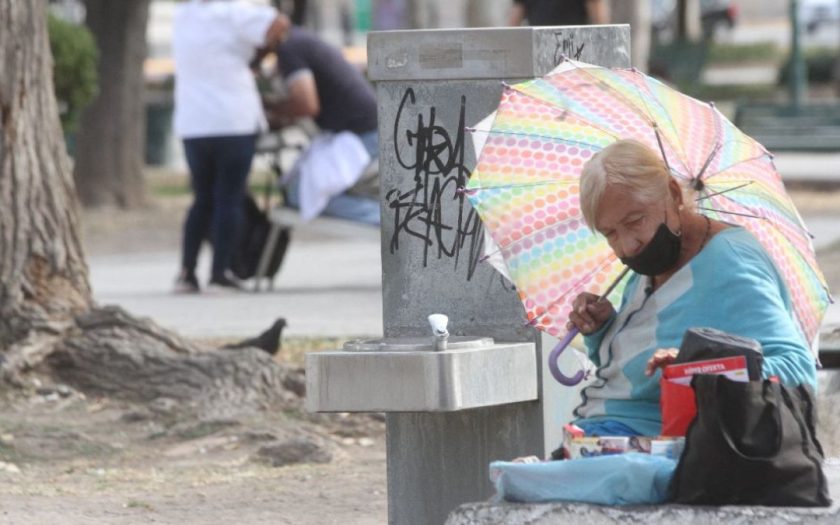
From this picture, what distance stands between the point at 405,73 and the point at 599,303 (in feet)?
2.99

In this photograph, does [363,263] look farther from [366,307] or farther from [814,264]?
[814,264]

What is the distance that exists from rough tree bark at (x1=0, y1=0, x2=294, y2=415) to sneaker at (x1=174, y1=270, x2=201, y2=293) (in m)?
3.50

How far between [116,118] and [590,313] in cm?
1412

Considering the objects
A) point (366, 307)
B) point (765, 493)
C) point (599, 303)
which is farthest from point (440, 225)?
point (366, 307)

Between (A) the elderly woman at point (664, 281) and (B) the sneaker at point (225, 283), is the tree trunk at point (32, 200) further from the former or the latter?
(A) the elderly woman at point (664, 281)

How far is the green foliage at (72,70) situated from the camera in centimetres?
1703

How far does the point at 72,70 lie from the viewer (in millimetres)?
17062

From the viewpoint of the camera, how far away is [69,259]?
7.76 meters

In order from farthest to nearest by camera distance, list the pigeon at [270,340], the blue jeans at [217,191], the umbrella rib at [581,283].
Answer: the blue jeans at [217,191]
the pigeon at [270,340]
the umbrella rib at [581,283]

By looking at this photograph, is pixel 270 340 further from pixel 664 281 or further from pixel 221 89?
pixel 664 281

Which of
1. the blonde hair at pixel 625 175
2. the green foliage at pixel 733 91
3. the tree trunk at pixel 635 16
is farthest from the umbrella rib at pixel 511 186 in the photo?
the green foliage at pixel 733 91

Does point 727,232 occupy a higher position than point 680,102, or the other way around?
point 680,102

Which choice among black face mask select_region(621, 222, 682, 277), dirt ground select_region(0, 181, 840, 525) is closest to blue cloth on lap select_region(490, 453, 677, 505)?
black face mask select_region(621, 222, 682, 277)

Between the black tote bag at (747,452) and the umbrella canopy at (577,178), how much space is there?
0.82 m
